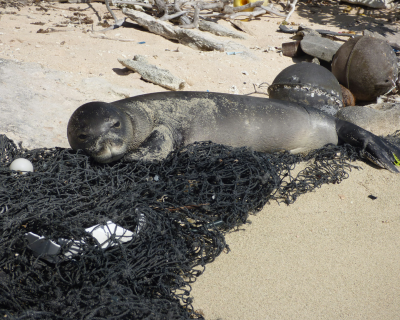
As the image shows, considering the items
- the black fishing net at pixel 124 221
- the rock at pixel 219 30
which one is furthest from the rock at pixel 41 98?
the rock at pixel 219 30

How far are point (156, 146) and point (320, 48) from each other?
5199mm

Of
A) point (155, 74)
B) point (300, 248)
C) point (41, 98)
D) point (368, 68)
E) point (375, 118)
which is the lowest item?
point (41, 98)

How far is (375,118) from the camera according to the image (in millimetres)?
4703

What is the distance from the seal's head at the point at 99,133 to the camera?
3066mm

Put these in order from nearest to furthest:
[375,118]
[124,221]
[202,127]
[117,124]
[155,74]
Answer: [124,221] → [117,124] → [202,127] → [375,118] → [155,74]

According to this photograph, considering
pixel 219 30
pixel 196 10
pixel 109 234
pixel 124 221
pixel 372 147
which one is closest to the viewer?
pixel 109 234

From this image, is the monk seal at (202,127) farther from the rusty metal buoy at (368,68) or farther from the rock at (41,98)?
the rusty metal buoy at (368,68)

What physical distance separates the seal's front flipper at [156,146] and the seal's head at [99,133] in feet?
0.45

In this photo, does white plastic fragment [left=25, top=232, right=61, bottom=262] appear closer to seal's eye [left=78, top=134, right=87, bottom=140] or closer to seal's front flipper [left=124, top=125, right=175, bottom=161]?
seal's eye [left=78, top=134, right=87, bottom=140]

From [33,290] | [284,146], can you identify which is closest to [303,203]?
[284,146]

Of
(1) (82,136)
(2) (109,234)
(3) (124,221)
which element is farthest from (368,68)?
(2) (109,234)

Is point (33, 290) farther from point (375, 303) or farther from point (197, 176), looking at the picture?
point (375, 303)

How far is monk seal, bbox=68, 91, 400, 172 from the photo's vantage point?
3.12 meters

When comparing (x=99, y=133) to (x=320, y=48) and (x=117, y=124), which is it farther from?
(x=320, y=48)
